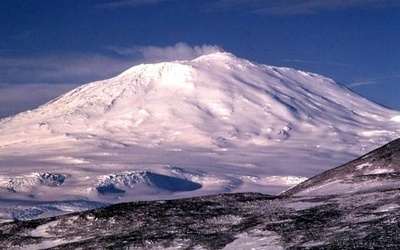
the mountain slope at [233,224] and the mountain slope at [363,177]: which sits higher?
the mountain slope at [363,177]

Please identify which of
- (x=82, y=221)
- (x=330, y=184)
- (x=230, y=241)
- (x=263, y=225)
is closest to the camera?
(x=230, y=241)

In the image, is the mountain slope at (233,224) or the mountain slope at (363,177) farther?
the mountain slope at (363,177)

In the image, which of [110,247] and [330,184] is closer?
[110,247]

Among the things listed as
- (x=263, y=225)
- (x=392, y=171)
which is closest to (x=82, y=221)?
(x=263, y=225)

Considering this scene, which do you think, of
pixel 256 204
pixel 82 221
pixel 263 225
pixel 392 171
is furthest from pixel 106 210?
pixel 392 171

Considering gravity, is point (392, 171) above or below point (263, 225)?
above

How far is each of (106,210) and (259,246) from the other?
68.8 feet

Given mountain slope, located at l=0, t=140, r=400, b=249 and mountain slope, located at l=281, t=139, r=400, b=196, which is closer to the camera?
mountain slope, located at l=0, t=140, r=400, b=249

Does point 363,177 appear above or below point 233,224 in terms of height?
Answer: above

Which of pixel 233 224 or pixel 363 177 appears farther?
pixel 363 177

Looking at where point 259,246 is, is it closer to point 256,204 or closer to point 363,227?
point 363,227

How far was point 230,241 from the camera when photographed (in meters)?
45.3

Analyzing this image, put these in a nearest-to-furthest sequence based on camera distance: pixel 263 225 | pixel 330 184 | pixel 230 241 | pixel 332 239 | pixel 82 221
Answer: pixel 332 239 → pixel 230 241 → pixel 263 225 → pixel 82 221 → pixel 330 184

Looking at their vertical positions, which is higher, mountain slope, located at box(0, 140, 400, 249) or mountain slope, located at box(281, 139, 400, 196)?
mountain slope, located at box(281, 139, 400, 196)
